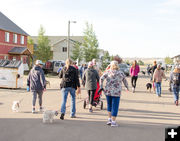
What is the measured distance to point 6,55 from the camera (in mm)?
38031

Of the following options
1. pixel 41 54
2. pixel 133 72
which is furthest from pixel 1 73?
pixel 41 54

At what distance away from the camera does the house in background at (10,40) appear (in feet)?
→ 120

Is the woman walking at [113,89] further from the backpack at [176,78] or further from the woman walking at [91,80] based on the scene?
the backpack at [176,78]

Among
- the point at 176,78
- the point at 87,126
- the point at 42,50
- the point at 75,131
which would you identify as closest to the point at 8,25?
the point at 42,50

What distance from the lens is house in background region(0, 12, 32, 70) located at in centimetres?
3659

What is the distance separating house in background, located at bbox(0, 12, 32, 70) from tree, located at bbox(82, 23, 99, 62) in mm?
11905

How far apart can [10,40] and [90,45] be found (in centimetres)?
1537

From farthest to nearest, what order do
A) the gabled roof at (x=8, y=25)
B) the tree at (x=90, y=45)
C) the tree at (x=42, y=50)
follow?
the tree at (x=42, y=50)
the tree at (x=90, y=45)
the gabled roof at (x=8, y=25)

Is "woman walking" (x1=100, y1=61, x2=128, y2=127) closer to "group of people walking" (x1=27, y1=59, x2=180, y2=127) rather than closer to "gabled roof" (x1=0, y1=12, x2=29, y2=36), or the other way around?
"group of people walking" (x1=27, y1=59, x2=180, y2=127)

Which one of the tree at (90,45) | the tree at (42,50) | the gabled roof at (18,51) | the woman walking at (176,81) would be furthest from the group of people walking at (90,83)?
the tree at (42,50)

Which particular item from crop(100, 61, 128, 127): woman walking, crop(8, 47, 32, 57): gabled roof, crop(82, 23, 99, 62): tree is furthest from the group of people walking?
crop(82, 23, 99, 62): tree

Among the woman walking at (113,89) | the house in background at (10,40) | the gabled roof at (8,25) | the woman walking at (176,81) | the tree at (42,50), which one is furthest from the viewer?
the tree at (42,50)

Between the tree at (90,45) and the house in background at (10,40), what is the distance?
11.9 m

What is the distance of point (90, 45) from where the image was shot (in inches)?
1898
